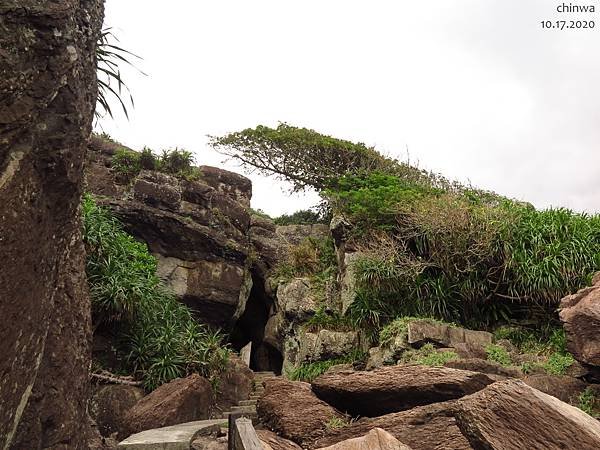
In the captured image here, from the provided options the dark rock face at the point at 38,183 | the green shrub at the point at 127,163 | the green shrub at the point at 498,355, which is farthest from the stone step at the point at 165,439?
the green shrub at the point at 127,163

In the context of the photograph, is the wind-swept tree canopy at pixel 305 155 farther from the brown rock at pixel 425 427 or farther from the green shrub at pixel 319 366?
the brown rock at pixel 425 427

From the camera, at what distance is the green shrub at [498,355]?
7133mm

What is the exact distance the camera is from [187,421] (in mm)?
7152

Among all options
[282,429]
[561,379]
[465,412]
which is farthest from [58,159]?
[561,379]

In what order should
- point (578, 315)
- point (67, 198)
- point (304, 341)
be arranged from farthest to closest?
point (304, 341), point (578, 315), point (67, 198)

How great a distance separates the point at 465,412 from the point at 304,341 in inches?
316

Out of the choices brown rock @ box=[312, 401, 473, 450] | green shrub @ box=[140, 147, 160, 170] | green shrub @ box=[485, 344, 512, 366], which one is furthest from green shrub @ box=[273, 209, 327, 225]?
brown rock @ box=[312, 401, 473, 450]

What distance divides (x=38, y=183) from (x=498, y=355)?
22.8 ft

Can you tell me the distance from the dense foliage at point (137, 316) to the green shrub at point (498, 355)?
5029 mm

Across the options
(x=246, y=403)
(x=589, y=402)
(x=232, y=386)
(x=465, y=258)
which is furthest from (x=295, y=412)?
(x=465, y=258)

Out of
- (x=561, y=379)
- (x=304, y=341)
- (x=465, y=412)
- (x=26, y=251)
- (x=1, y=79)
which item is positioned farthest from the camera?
(x=304, y=341)

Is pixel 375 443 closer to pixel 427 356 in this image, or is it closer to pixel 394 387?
pixel 394 387

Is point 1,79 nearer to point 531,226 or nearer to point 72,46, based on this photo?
point 72,46

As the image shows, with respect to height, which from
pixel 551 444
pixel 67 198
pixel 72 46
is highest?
pixel 72 46
